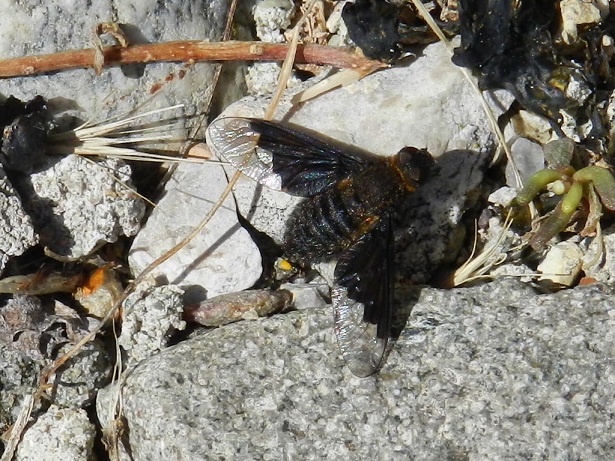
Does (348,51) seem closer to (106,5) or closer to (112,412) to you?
(106,5)

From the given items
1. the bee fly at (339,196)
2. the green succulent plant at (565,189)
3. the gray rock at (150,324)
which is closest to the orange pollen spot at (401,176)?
the bee fly at (339,196)

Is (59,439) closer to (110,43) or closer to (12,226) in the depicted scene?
(12,226)

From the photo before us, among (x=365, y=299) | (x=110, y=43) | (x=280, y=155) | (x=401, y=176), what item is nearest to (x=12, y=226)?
(x=110, y=43)

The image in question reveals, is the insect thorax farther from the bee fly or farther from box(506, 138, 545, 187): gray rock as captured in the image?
box(506, 138, 545, 187): gray rock

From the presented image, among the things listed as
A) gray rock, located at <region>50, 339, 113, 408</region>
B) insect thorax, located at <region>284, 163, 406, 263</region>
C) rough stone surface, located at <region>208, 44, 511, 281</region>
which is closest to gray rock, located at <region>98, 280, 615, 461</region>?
gray rock, located at <region>50, 339, 113, 408</region>

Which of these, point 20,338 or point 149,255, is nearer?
point 20,338

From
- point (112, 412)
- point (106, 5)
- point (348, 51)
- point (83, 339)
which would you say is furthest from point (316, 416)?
point (106, 5)
